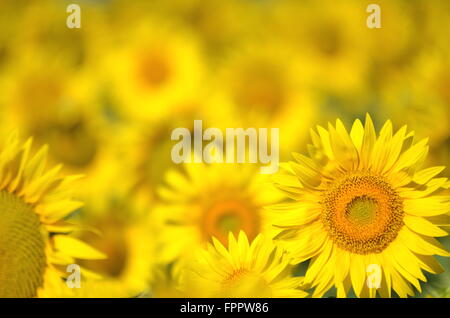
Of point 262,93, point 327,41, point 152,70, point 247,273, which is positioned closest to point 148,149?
point 152,70

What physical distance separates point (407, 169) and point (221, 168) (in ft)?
1.51

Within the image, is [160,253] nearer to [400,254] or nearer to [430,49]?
[400,254]

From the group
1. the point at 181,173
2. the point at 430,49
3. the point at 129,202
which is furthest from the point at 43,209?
the point at 430,49

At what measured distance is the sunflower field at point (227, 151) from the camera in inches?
68.2

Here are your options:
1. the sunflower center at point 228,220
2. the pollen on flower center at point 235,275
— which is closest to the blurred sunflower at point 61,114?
the sunflower center at point 228,220

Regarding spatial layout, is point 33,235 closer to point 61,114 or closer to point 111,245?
point 111,245

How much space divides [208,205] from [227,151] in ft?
0.48

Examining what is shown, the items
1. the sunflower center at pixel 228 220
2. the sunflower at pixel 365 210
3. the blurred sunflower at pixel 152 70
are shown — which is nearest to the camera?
the sunflower at pixel 365 210

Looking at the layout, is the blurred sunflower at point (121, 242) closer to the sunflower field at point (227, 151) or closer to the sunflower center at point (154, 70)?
the sunflower field at point (227, 151)

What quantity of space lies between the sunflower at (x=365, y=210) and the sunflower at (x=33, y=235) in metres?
0.54

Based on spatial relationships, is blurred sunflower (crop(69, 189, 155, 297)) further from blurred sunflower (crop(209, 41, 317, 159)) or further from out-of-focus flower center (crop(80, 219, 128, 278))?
blurred sunflower (crop(209, 41, 317, 159))

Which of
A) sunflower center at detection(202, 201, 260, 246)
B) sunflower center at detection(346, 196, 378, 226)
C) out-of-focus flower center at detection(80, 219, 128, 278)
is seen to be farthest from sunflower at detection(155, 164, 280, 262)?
sunflower center at detection(346, 196, 378, 226)

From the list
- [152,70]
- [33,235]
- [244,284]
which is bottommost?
[244,284]

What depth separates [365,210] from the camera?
5.68ft
